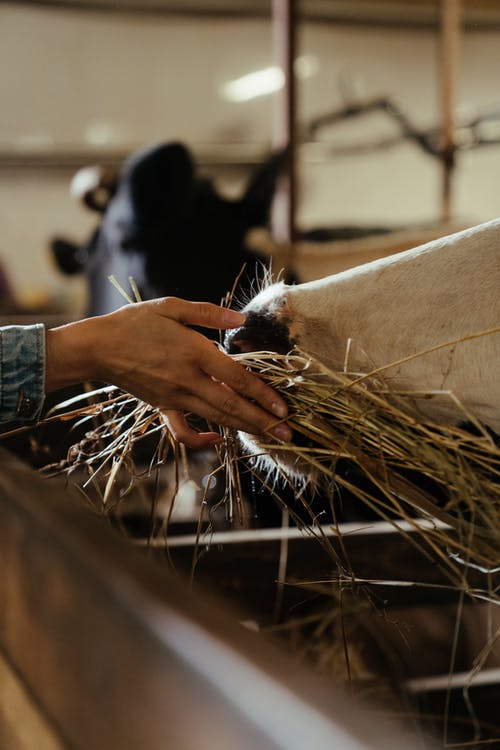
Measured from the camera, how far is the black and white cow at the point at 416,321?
2.00 feet

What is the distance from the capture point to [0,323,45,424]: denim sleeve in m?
0.66

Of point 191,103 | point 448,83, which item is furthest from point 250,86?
point 448,83

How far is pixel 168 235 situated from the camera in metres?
1.51

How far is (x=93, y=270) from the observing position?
1.64m

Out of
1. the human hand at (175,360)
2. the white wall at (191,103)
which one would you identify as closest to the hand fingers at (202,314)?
the human hand at (175,360)

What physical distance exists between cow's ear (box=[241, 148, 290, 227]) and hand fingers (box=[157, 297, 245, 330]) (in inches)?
40.0

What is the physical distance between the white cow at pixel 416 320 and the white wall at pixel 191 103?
3.61 m

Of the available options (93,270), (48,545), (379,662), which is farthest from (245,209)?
(48,545)

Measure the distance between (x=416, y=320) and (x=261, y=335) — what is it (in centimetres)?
10

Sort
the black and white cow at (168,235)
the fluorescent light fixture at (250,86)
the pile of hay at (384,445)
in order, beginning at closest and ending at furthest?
1. the pile of hay at (384,445)
2. the black and white cow at (168,235)
3. the fluorescent light fixture at (250,86)

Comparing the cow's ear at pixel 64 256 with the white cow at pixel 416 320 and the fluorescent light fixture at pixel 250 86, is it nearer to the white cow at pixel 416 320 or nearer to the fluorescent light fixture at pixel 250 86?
the white cow at pixel 416 320

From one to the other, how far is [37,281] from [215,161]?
3.52 ft

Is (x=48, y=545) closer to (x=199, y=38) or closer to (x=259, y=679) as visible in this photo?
(x=259, y=679)

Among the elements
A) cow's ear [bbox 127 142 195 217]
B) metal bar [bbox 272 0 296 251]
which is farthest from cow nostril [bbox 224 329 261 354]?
metal bar [bbox 272 0 296 251]
